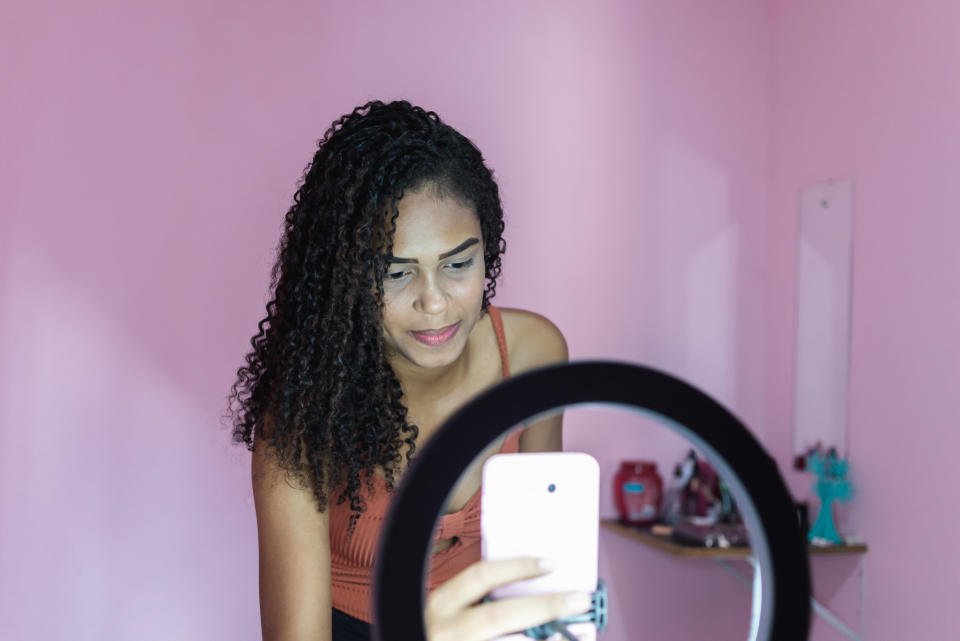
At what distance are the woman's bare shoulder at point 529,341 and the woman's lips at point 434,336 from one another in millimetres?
300

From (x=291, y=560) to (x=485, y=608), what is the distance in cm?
48

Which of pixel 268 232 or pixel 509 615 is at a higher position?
pixel 268 232

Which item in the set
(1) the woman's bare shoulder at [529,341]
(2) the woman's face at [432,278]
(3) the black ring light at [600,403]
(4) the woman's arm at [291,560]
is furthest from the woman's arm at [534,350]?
(3) the black ring light at [600,403]

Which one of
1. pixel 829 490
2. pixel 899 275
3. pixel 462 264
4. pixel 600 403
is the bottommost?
pixel 829 490

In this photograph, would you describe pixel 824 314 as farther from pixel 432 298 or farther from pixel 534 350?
pixel 432 298

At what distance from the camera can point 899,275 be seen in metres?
2.01

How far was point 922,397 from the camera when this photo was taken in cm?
191

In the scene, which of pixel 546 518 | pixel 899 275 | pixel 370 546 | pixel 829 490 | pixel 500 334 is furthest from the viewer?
pixel 829 490

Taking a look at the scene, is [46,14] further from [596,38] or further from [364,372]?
[364,372]

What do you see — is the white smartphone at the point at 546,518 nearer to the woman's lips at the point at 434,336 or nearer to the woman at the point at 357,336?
the woman at the point at 357,336

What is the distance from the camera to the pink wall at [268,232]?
7.00 feet

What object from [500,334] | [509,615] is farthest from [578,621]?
[500,334]

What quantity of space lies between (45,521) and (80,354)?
1.31 feet

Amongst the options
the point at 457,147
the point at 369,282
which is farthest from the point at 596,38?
the point at 369,282
